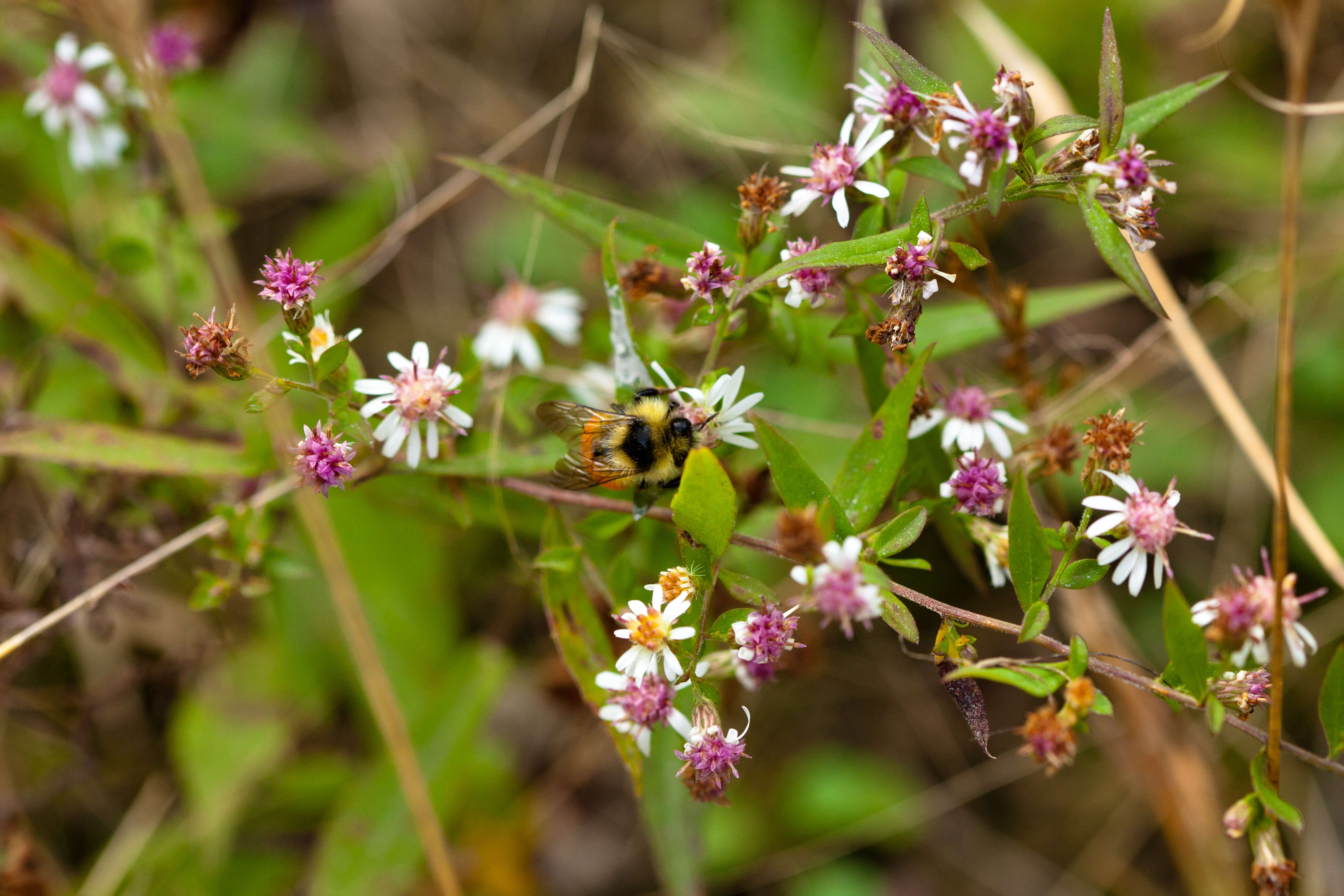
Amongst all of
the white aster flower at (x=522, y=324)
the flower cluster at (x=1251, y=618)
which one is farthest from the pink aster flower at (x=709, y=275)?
the flower cluster at (x=1251, y=618)

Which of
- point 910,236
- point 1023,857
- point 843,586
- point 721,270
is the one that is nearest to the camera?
point 843,586

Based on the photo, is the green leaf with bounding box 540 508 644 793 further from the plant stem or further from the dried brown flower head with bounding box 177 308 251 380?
the plant stem

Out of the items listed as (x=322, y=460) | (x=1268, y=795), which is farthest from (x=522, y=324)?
(x=1268, y=795)

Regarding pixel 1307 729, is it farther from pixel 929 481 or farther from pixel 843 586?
pixel 843 586

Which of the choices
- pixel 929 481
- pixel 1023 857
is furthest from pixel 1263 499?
pixel 929 481

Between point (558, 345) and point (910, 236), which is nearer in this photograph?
point (910, 236)

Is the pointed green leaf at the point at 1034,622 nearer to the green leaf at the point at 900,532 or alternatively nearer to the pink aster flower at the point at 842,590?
the green leaf at the point at 900,532

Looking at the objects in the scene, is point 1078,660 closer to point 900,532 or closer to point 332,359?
point 900,532
